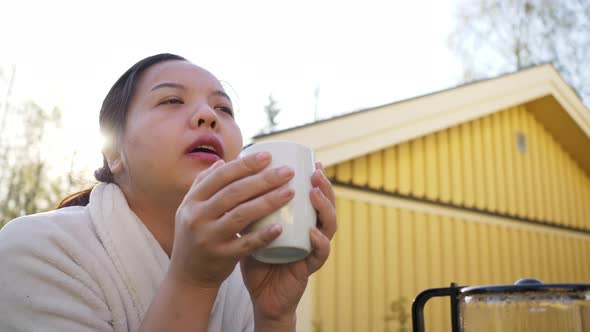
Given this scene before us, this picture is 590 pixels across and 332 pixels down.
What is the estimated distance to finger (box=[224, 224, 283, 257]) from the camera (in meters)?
0.90

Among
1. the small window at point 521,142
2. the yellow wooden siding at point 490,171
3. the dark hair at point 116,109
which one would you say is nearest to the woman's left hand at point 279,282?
the dark hair at point 116,109

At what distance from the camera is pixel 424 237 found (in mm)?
5469

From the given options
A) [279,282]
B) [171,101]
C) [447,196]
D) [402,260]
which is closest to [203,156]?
[171,101]

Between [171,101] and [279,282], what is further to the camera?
[171,101]

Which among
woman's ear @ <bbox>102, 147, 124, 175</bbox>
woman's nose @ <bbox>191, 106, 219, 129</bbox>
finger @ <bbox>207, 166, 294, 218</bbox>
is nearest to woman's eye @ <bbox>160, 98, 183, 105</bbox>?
woman's nose @ <bbox>191, 106, 219, 129</bbox>

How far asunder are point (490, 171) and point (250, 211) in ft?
20.3

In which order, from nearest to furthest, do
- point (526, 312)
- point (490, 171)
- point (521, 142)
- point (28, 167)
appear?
1. point (526, 312)
2. point (490, 171)
3. point (521, 142)
4. point (28, 167)

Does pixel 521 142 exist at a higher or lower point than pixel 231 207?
higher

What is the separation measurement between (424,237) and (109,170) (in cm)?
437

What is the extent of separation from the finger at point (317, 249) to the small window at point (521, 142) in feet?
21.8

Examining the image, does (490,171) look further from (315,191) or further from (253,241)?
(253,241)

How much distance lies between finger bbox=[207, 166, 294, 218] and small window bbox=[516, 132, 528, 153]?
688 cm

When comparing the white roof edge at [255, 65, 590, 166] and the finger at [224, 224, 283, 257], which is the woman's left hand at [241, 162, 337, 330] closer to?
the finger at [224, 224, 283, 257]

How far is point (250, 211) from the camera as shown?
2.90 feet
